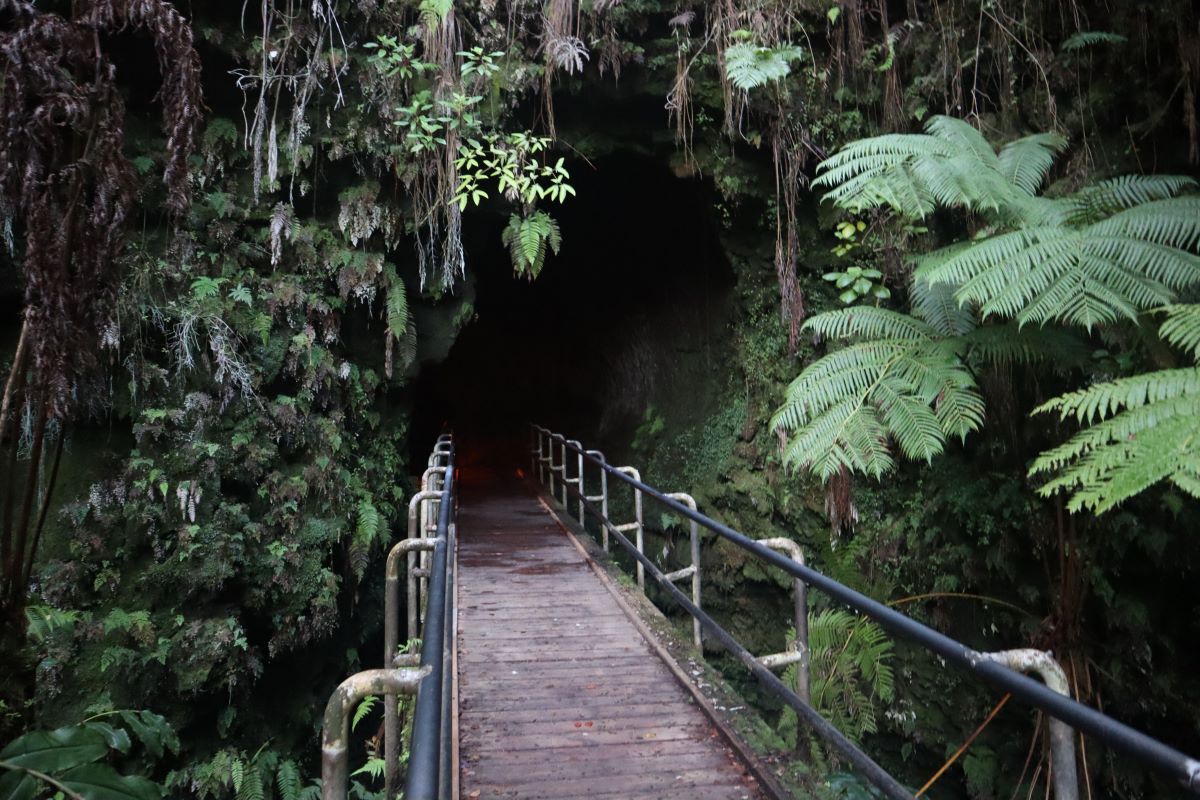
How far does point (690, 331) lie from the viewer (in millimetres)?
10578

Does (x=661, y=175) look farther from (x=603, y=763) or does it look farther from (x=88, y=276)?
(x=603, y=763)

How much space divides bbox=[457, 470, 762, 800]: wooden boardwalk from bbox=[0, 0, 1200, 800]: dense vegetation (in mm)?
536

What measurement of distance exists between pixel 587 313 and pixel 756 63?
344 inches

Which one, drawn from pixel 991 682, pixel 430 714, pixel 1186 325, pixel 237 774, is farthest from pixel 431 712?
pixel 237 774

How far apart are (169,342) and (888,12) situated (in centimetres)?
757

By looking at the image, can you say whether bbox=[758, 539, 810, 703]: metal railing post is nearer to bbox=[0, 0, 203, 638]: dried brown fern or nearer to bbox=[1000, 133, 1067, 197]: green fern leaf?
bbox=[1000, 133, 1067, 197]: green fern leaf

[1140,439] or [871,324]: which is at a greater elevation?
[871,324]

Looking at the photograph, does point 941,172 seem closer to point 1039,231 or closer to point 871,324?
point 1039,231

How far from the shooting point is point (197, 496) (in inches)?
247

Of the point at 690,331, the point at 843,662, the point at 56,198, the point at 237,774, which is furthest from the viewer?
the point at 690,331

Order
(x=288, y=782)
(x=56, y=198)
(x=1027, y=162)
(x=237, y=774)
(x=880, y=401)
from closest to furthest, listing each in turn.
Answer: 1. (x=880, y=401)
2. (x=56, y=198)
3. (x=1027, y=162)
4. (x=237, y=774)
5. (x=288, y=782)

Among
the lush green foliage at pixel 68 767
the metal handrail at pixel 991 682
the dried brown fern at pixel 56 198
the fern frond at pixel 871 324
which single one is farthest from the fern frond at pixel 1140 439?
the dried brown fern at pixel 56 198

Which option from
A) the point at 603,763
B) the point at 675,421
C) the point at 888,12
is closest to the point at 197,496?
the point at 603,763

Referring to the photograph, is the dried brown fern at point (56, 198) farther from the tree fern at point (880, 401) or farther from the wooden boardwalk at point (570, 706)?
the tree fern at point (880, 401)
